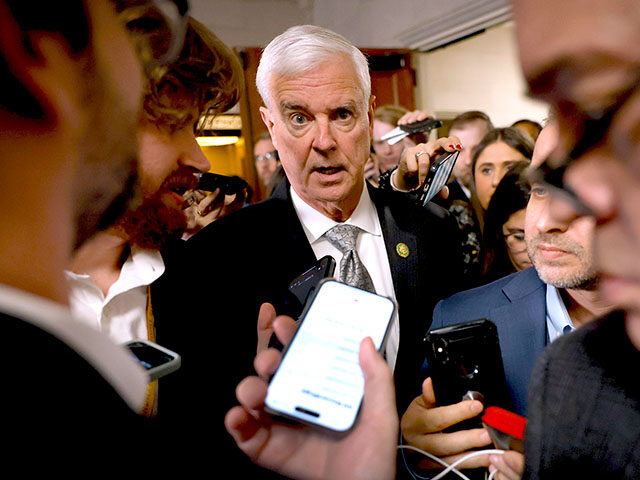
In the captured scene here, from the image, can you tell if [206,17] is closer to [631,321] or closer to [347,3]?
[347,3]

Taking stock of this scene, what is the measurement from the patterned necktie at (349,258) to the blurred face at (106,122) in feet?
2.34

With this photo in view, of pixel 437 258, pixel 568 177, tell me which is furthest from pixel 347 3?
pixel 568 177

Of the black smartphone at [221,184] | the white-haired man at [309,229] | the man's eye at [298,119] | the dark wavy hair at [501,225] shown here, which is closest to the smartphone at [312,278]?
the white-haired man at [309,229]

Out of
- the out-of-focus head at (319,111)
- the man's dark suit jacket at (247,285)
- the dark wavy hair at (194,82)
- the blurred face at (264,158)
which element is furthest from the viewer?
the blurred face at (264,158)

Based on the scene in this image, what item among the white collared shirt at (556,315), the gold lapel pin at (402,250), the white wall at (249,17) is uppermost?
the white wall at (249,17)

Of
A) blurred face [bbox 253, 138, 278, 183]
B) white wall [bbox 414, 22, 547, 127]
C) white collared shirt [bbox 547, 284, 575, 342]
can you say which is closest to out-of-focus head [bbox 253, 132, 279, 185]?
blurred face [bbox 253, 138, 278, 183]

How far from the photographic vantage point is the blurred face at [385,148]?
221 centimetres

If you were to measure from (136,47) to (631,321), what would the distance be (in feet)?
1.45

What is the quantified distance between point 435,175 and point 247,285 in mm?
582

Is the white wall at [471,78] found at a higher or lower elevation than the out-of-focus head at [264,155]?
higher

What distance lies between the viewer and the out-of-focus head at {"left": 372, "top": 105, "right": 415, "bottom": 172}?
2.24 meters

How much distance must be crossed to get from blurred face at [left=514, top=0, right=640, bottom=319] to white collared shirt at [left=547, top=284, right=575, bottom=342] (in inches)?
31.5

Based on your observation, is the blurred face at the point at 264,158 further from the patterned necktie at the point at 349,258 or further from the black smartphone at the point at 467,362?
the black smartphone at the point at 467,362

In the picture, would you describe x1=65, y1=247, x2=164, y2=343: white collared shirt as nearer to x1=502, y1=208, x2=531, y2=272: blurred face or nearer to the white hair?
the white hair
